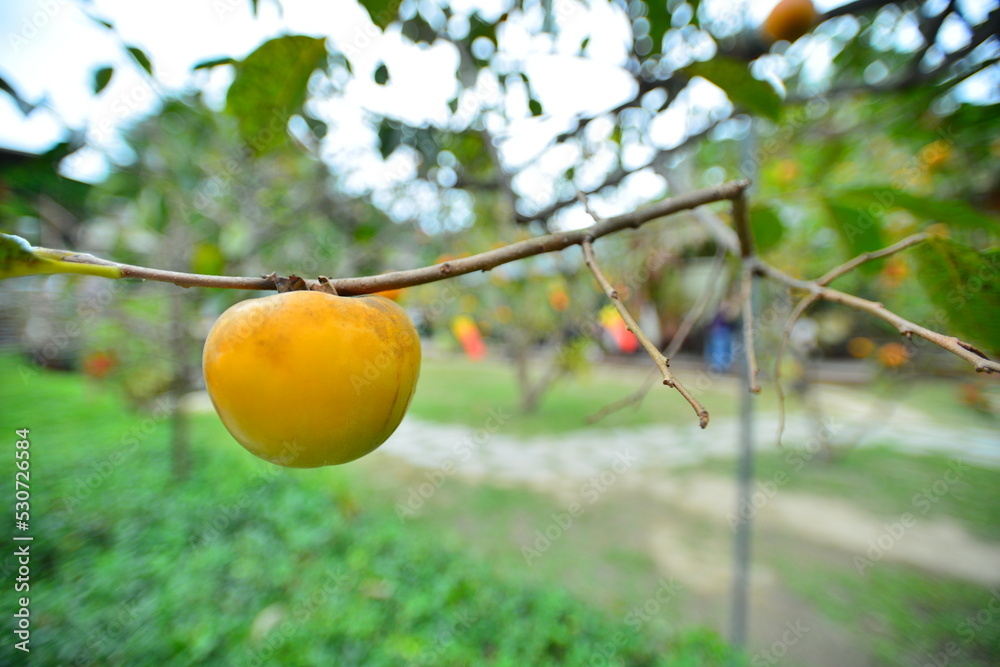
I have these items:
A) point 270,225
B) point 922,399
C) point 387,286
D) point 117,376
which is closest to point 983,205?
point 387,286

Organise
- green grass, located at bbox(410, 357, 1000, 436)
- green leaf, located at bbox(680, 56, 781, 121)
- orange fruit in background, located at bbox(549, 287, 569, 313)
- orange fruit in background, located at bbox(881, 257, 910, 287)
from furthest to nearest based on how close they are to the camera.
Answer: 1. green grass, located at bbox(410, 357, 1000, 436)
2. orange fruit in background, located at bbox(549, 287, 569, 313)
3. orange fruit in background, located at bbox(881, 257, 910, 287)
4. green leaf, located at bbox(680, 56, 781, 121)

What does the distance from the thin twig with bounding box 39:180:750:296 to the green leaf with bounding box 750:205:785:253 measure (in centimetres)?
61

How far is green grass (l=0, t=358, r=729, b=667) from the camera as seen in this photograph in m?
1.68

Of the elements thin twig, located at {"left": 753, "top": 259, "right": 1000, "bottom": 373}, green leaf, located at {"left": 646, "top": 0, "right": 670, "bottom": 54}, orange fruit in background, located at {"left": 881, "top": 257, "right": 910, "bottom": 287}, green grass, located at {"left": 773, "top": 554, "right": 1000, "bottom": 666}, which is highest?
orange fruit in background, located at {"left": 881, "top": 257, "right": 910, "bottom": 287}

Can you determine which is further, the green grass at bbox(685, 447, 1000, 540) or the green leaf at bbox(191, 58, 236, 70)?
the green grass at bbox(685, 447, 1000, 540)

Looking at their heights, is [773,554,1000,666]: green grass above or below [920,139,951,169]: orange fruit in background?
below

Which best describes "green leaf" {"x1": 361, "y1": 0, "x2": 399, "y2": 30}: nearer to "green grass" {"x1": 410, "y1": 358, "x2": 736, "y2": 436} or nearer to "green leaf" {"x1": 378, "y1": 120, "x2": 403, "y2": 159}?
"green leaf" {"x1": 378, "y1": 120, "x2": 403, "y2": 159}

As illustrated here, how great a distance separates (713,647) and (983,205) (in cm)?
213

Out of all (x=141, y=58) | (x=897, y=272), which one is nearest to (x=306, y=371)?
(x=141, y=58)

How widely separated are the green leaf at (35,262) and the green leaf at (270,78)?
508 mm

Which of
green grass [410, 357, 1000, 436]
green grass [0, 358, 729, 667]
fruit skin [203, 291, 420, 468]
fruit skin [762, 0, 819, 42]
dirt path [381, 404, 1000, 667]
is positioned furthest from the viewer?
green grass [410, 357, 1000, 436]

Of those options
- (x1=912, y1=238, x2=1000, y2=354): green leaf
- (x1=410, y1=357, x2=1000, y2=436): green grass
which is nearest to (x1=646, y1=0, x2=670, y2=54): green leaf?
(x1=912, y1=238, x2=1000, y2=354): green leaf

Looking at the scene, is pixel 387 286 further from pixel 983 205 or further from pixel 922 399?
pixel 922 399

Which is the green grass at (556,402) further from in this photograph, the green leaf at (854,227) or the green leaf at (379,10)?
the green leaf at (379,10)
